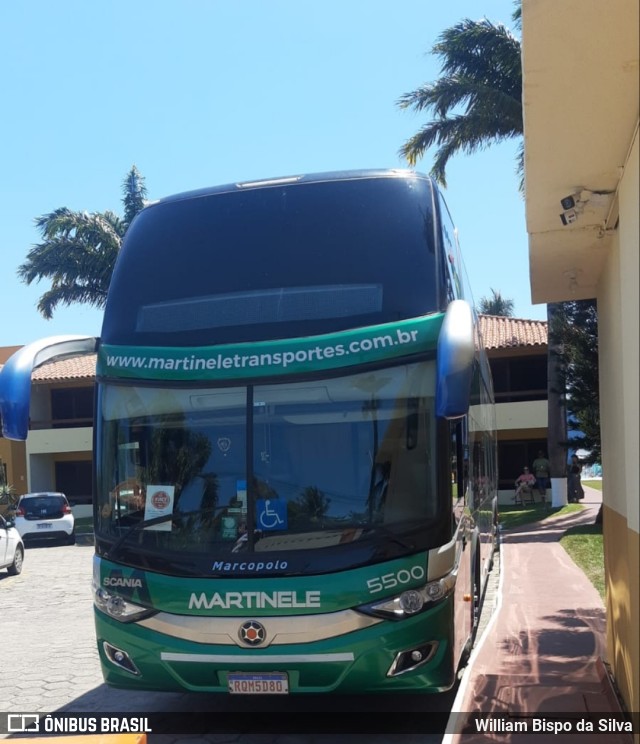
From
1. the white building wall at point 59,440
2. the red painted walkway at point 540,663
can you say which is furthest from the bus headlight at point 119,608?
the white building wall at point 59,440

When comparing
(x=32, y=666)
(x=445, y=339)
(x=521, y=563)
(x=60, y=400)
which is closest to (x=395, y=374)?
(x=445, y=339)

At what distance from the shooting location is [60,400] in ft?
125

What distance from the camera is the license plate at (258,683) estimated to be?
5602 mm

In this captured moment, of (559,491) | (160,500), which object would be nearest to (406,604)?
(160,500)

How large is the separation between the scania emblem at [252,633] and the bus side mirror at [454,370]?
187 cm

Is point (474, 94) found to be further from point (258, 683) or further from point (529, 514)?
point (258, 683)

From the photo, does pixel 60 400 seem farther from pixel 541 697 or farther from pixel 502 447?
pixel 541 697

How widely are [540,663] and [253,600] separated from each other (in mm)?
3497

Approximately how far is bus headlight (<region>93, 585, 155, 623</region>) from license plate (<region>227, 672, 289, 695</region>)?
2.43 feet

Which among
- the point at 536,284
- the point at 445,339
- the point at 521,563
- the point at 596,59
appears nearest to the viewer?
the point at 596,59

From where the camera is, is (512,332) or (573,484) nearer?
(573,484)

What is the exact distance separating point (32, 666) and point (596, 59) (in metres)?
7.76

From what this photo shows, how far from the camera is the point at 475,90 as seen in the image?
74.7ft

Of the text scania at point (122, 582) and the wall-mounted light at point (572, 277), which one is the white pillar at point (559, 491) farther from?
the text scania at point (122, 582)
